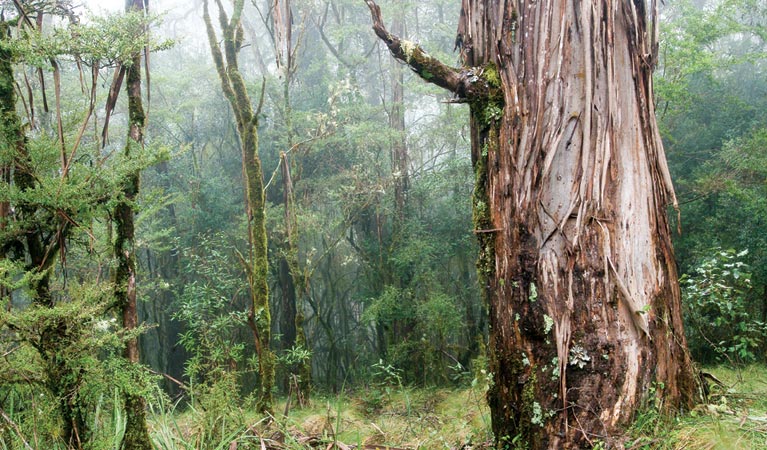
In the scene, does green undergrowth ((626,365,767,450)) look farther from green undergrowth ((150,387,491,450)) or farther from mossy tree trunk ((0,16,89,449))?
mossy tree trunk ((0,16,89,449))

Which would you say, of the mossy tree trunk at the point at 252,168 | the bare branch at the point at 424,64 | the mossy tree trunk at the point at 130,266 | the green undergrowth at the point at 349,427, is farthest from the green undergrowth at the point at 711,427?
the mossy tree trunk at the point at 252,168

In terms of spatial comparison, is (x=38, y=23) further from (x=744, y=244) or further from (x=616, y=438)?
(x=744, y=244)

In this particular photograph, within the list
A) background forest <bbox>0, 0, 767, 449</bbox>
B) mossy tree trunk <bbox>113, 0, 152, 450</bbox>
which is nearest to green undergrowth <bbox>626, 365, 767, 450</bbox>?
background forest <bbox>0, 0, 767, 449</bbox>

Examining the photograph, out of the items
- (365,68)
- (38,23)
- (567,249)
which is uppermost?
(365,68)

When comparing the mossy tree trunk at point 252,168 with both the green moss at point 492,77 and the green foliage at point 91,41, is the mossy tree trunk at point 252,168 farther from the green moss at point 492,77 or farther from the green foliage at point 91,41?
the green moss at point 492,77

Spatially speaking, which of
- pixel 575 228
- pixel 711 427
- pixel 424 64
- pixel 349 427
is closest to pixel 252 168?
pixel 349 427

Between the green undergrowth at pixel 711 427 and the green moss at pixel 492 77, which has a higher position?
the green moss at pixel 492 77

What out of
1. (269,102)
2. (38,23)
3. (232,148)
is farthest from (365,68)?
(38,23)

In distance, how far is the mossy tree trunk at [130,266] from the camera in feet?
7.23

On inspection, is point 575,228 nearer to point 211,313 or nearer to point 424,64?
point 424,64

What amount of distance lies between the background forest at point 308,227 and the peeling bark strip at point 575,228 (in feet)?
0.96

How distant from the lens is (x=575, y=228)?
2.16m

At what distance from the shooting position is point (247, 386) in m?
11.3

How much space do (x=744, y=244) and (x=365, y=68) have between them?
8930 mm
